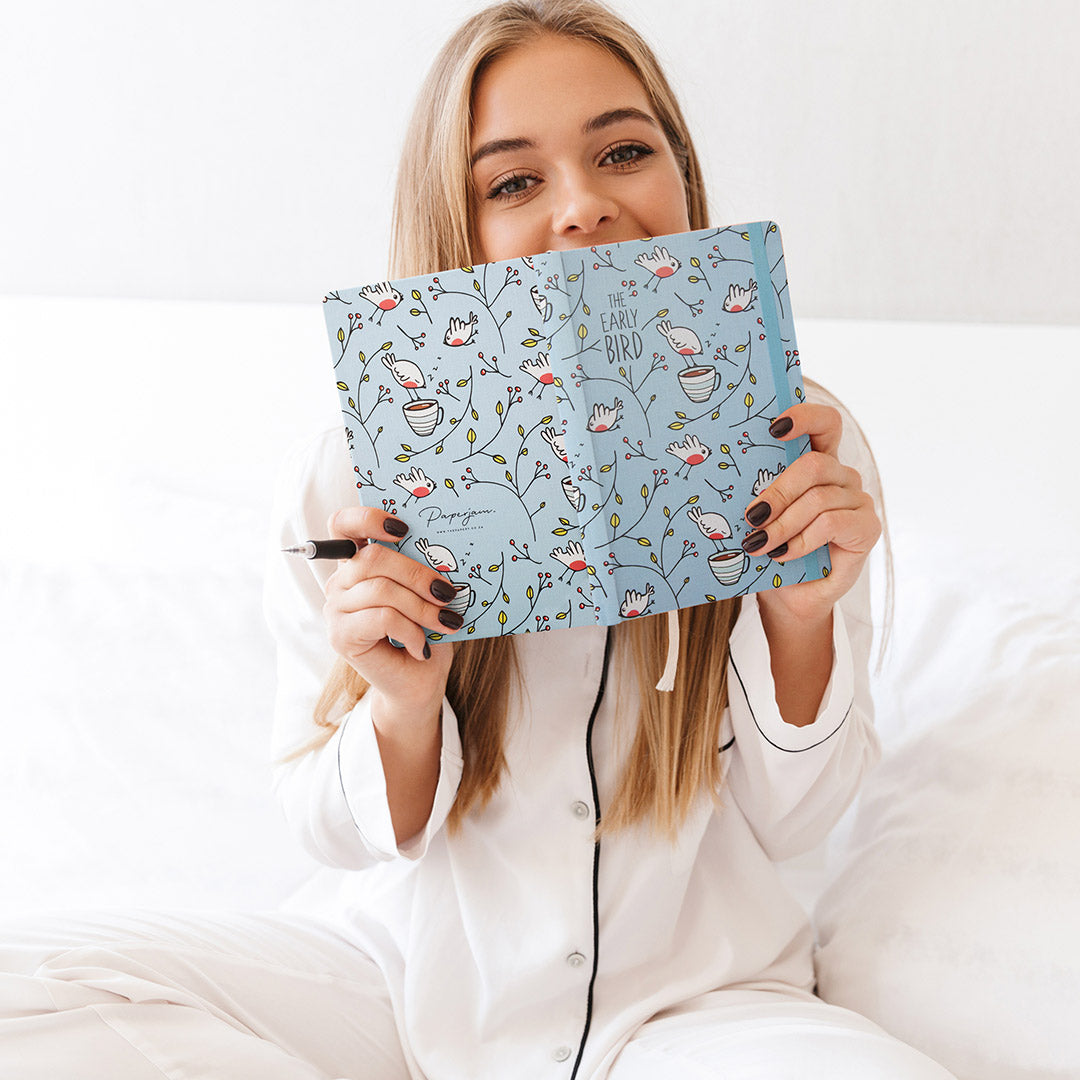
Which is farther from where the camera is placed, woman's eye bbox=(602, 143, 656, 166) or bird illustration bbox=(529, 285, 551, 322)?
woman's eye bbox=(602, 143, 656, 166)

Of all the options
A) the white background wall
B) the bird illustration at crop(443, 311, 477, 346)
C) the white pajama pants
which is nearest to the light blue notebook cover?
the bird illustration at crop(443, 311, 477, 346)

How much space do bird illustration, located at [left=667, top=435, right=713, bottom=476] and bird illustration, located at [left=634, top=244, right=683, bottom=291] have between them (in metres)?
0.11

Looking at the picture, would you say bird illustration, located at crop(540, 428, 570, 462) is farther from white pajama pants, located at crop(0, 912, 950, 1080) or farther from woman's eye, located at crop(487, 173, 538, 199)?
white pajama pants, located at crop(0, 912, 950, 1080)

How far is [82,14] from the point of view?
5.97 feet

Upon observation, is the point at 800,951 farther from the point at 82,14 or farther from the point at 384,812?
the point at 82,14

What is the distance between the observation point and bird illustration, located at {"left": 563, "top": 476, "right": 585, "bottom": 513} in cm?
76

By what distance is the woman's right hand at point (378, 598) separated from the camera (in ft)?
2.52

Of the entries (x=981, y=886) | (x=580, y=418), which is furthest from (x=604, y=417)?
(x=981, y=886)

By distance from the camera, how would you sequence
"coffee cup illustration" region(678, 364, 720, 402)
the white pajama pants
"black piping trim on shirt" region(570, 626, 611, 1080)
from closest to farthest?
the white pajama pants < "coffee cup illustration" region(678, 364, 720, 402) < "black piping trim on shirt" region(570, 626, 611, 1080)

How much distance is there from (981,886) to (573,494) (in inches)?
19.4

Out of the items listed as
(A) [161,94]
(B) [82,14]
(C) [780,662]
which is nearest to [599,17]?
(C) [780,662]

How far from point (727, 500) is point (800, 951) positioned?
0.46 meters

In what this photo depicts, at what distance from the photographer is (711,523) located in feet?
2.53

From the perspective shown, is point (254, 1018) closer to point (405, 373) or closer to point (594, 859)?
point (594, 859)
